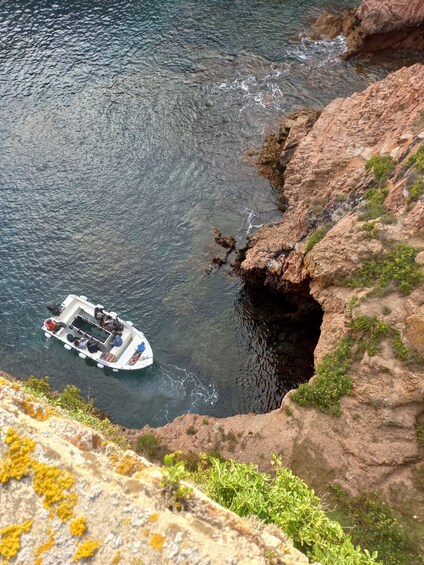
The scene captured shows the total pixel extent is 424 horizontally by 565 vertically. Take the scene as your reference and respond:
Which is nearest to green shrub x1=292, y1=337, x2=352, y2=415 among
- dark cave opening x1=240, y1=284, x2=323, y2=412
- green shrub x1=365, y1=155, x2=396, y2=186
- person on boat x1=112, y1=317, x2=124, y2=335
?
dark cave opening x1=240, y1=284, x2=323, y2=412

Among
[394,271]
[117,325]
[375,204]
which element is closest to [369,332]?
[394,271]

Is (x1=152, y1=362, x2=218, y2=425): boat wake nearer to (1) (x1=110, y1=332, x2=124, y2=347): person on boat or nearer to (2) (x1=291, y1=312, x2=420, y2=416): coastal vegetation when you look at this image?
(1) (x1=110, y1=332, x2=124, y2=347): person on boat

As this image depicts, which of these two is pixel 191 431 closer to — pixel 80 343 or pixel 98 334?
pixel 80 343

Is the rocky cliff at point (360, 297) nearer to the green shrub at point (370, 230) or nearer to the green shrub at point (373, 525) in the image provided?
the green shrub at point (370, 230)

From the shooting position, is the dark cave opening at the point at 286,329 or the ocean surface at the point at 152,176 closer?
the dark cave opening at the point at 286,329

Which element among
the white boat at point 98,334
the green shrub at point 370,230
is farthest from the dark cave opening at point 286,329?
the white boat at point 98,334

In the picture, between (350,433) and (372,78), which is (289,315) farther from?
(372,78)

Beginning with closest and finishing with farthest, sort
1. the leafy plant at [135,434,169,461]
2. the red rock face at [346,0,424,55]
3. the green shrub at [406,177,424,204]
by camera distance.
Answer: the green shrub at [406,177,424,204], the leafy plant at [135,434,169,461], the red rock face at [346,0,424,55]
